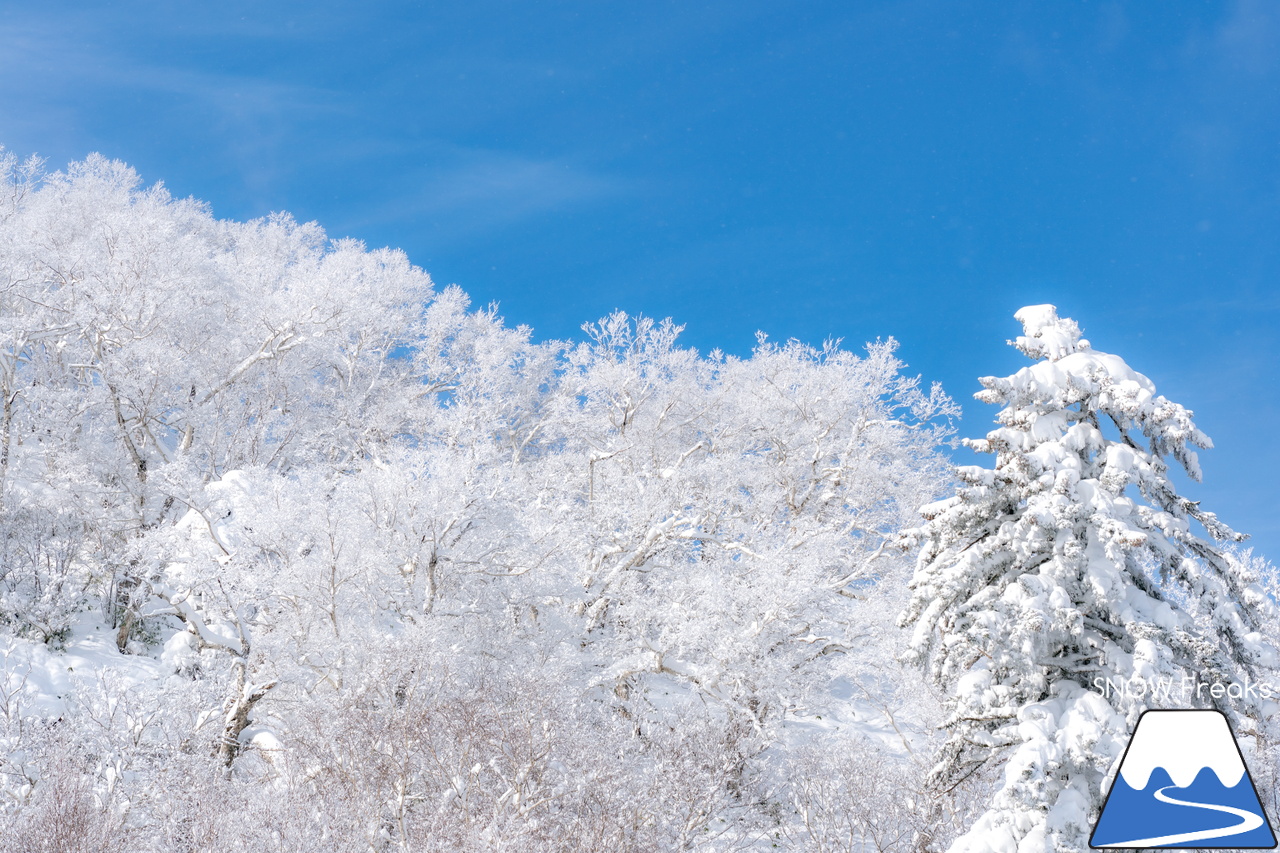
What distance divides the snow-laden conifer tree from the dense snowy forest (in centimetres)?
4

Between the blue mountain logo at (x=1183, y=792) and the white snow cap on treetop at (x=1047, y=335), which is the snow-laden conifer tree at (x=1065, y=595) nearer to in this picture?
the white snow cap on treetop at (x=1047, y=335)

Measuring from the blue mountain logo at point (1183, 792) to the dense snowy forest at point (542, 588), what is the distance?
0.91 m

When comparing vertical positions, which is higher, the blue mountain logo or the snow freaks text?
the snow freaks text

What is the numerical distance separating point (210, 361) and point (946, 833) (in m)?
26.7

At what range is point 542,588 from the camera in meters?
19.3

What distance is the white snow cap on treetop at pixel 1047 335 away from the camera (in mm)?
9625

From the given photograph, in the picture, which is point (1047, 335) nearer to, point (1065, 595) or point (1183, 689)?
point (1065, 595)

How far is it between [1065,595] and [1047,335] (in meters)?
3.05

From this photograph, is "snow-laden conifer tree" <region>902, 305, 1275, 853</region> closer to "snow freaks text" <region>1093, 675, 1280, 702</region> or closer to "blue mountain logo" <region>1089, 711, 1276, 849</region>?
"snow freaks text" <region>1093, 675, 1280, 702</region>

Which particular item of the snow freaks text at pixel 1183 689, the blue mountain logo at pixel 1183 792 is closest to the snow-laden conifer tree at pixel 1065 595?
the snow freaks text at pixel 1183 689

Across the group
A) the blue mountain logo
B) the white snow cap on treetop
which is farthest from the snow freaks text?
the white snow cap on treetop

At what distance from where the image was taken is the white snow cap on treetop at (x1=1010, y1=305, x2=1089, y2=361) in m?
9.62

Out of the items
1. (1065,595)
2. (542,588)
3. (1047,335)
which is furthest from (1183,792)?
(542,588)

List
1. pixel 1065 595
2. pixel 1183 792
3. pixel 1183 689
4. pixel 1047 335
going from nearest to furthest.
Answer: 1. pixel 1183 792
2. pixel 1183 689
3. pixel 1065 595
4. pixel 1047 335
